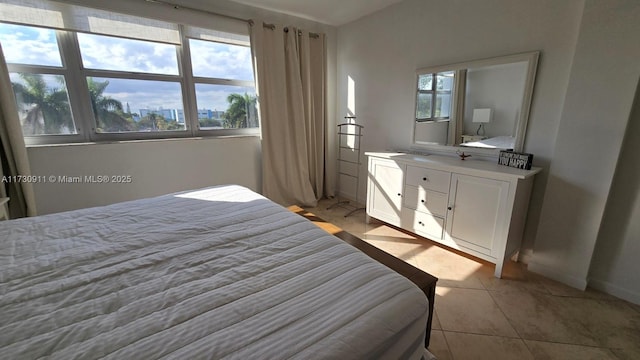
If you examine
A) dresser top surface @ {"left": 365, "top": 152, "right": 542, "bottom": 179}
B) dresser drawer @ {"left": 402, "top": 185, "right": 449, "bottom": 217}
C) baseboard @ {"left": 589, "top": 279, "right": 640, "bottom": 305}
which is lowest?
baseboard @ {"left": 589, "top": 279, "right": 640, "bottom": 305}

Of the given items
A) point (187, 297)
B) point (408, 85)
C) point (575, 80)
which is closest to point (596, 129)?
point (575, 80)

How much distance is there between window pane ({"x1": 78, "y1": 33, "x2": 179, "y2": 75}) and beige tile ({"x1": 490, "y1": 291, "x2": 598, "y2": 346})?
3532 mm

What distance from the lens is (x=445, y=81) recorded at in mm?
2580

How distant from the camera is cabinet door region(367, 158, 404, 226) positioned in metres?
2.68

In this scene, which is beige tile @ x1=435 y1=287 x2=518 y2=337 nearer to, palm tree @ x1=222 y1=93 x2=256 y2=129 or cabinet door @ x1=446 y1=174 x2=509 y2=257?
cabinet door @ x1=446 y1=174 x2=509 y2=257

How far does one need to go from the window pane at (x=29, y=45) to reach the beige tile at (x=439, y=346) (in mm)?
3502

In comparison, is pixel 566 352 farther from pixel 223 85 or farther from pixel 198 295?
pixel 223 85

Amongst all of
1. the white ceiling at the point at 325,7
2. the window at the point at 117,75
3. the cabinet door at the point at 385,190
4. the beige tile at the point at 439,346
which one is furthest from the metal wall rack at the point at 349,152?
the beige tile at the point at 439,346

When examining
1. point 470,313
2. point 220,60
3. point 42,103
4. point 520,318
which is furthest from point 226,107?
point 520,318

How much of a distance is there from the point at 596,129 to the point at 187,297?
254 centimetres

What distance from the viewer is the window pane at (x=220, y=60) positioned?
287cm

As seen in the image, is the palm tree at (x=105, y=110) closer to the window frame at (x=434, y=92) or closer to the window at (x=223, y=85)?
the window at (x=223, y=85)

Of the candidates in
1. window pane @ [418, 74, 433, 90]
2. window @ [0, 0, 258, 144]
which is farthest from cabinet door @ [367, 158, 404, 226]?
window @ [0, 0, 258, 144]

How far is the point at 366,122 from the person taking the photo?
3.48 meters
